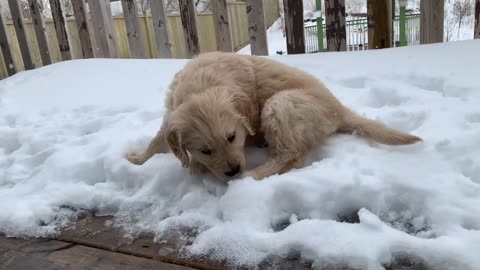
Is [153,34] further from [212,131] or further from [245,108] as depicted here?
[212,131]

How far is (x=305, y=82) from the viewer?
2324mm

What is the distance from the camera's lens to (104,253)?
5.28ft

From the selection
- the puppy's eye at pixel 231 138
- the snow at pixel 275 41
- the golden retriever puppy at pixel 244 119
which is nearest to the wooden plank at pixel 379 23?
the golden retriever puppy at pixel 244 119

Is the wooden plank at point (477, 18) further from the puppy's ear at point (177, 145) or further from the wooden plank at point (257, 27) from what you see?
the puppy's ear at point (177, 145)

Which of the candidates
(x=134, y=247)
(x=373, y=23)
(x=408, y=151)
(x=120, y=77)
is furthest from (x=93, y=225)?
(x=373, y=23)

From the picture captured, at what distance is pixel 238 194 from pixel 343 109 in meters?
0.93

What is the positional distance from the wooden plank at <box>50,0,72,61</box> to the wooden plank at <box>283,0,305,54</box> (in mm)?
2911

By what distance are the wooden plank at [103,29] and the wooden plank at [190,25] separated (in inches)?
41.3

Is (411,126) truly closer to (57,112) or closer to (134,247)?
(134,247)

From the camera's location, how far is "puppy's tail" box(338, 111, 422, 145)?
191 centimetres

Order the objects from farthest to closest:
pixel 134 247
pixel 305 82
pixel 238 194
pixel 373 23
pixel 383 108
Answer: pixel 373 23, pixel 383 108, pixel 305 82, pixel 238 194, pixel 134 247

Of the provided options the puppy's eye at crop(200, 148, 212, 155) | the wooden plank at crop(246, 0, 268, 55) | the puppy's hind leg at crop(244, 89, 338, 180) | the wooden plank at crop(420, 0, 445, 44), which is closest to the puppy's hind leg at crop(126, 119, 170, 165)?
Answer: the puppy's eye at crop(200, 148, 212, 155)

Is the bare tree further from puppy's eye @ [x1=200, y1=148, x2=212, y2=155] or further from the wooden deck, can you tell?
the wooden deck

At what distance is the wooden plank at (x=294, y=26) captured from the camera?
3.72 meters
